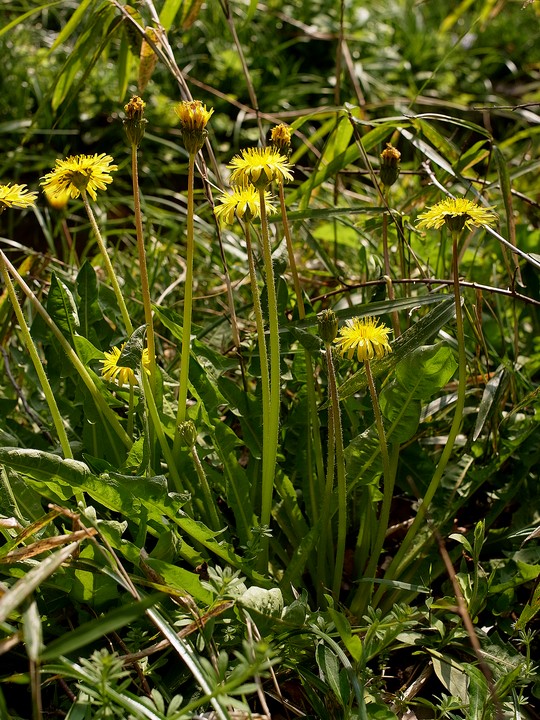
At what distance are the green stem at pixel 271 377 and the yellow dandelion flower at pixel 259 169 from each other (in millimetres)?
21


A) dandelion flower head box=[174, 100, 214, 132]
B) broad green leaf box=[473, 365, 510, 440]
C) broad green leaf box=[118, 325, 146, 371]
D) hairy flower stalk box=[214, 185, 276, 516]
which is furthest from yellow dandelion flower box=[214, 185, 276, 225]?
broad green leaf box=[473, 365, 510, 440]

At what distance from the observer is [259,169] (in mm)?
1010

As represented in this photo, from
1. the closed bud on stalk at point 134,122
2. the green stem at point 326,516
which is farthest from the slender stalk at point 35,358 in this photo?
the green stem at point 326,516

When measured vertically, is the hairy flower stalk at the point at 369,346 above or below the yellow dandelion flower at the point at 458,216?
below

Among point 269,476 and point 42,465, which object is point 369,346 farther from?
point 42,465

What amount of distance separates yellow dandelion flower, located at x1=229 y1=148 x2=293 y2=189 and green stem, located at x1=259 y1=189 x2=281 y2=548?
21mm

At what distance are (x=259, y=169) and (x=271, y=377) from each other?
0.28 metres

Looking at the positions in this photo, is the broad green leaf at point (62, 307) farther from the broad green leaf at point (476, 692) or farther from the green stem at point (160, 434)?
the broad green leaf at point (476, 692)

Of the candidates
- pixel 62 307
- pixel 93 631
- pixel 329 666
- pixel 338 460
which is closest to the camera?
pixel 93 631

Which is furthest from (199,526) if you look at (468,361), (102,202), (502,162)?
(102,202)

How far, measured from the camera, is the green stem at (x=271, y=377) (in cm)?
104

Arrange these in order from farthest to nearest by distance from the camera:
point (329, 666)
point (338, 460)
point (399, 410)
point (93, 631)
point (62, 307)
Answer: point (62, 307) → point (399, 410) → point (338, 460) → point (329, 666) → point (93, 631)

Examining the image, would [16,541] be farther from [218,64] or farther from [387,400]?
[218,64]

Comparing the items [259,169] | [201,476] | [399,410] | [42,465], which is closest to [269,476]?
[201,476]
